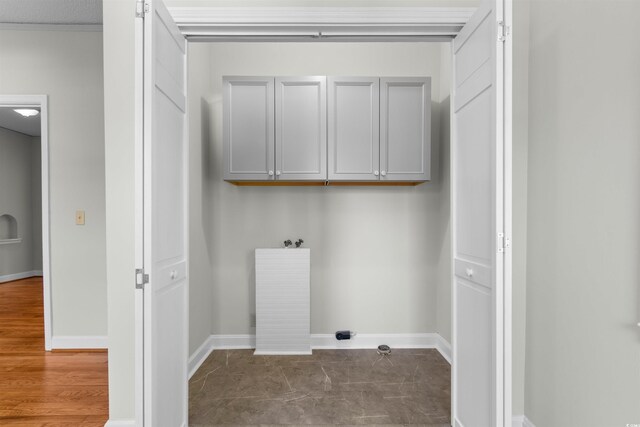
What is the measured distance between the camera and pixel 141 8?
1.36 m

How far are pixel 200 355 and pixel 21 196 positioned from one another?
19.4 feet

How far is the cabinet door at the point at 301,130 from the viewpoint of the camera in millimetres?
2820

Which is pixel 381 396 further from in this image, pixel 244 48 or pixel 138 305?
pixel 244 48

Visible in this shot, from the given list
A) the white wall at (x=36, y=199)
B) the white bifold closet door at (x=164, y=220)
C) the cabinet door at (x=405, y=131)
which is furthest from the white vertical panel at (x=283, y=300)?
the white wall at (x=36, y=199)

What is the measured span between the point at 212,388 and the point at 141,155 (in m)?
1.80

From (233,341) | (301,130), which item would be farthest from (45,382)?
(301,130)

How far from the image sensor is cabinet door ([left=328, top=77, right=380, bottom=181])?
2.83 meters

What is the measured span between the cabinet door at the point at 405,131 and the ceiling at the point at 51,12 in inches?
99.3

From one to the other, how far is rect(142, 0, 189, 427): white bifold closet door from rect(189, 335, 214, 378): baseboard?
811 mm

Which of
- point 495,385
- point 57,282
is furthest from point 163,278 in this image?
point 57,282

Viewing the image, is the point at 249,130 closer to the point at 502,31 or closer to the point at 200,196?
the point at 200,196

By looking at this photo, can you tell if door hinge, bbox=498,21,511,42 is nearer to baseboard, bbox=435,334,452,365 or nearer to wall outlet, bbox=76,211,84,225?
baseboard, bbox=435,334,452,365

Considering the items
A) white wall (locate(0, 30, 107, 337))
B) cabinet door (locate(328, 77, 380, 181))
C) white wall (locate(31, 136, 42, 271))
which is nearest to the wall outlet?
white wall (locate(0, 30, 107, 337))

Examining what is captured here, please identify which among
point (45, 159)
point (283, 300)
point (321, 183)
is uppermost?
point (45, 159)
